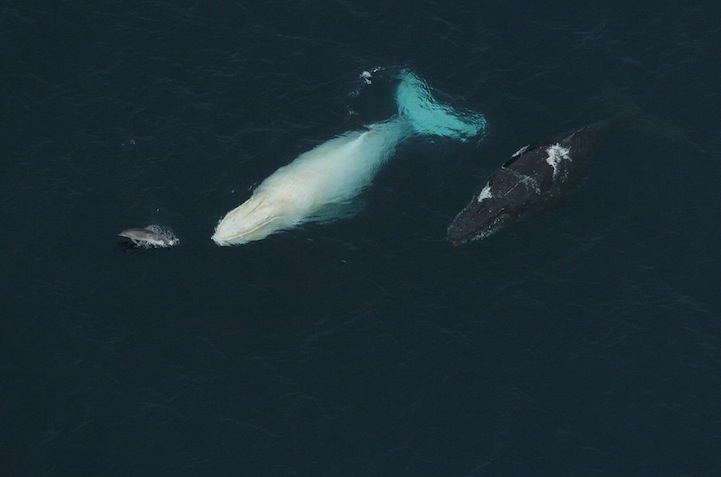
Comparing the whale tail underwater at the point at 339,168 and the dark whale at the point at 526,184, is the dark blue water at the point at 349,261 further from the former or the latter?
the dark whale at the point at 526,184

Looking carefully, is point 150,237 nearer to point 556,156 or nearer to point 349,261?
point 349,261

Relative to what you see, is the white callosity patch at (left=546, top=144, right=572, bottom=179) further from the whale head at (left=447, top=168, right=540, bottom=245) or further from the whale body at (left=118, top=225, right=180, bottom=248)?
the whale body at (left=118, top=225, right=180, bottom=248)

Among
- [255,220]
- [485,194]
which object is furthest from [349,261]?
[485,194]

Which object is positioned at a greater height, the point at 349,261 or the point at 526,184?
the point at 526,184

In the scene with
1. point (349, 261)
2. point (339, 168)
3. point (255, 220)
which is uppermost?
point (339, 168)

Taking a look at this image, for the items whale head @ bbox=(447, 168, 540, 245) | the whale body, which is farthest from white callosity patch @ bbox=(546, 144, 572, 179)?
the whale body

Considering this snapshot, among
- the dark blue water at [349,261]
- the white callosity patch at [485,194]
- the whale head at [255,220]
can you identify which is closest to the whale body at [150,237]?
the dark blue water at [349,261]

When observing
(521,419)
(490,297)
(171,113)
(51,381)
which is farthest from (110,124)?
(521,419)
